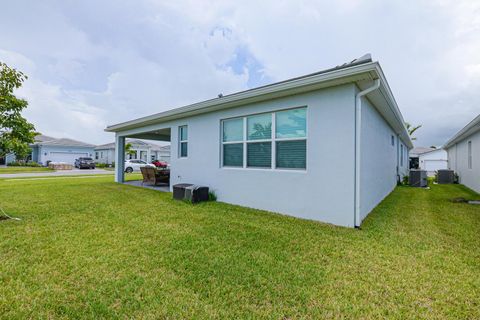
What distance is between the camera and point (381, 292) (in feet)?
8.10

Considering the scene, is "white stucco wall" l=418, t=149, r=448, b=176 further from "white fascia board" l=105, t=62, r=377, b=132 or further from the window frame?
"white fascia board" l=105, t=62, r=377, b=132

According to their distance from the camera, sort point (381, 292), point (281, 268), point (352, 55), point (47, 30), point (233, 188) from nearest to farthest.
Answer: point (381, 292) < point (281, 268) < point (233, 188) < point (47, 30) < point (352, 55)

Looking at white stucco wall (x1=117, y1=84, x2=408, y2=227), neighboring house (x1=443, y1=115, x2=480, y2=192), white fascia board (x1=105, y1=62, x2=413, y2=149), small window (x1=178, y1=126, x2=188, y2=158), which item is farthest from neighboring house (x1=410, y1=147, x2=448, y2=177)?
small window (x1=178, y1=126, x2=188, y2=158)

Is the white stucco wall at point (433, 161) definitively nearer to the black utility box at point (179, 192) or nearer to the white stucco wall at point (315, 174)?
the white stucco wall at point (315, 174)

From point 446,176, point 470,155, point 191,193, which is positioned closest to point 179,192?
point 191,193

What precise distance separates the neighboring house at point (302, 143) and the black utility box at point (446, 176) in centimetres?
977

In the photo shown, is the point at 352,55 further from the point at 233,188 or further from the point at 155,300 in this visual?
the point at 155,300

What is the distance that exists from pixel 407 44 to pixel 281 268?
445 inches

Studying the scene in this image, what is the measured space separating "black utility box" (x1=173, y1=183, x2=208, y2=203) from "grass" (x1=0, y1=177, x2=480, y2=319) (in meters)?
1.81

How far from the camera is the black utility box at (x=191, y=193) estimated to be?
6988 mm

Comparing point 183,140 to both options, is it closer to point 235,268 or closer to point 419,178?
point 235,268

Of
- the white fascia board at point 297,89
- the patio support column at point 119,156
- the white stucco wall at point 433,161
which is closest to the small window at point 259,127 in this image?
the white fascia board at point 297,89

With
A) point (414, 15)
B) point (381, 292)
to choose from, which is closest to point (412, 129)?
point (414, 15)

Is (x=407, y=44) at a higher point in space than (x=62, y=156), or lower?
higher
